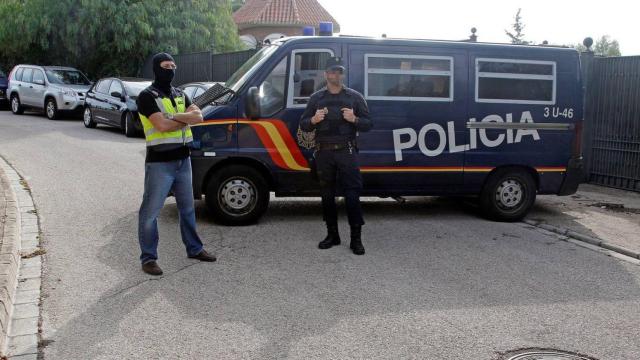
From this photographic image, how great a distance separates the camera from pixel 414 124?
8281 mm

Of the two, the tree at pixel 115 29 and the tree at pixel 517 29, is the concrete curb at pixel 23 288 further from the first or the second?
the tree at pixel 517 29

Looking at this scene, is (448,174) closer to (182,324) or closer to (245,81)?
(245,81)

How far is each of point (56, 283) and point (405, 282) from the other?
2917 millimetres

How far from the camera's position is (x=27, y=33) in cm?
2850

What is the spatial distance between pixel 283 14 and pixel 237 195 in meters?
36.0

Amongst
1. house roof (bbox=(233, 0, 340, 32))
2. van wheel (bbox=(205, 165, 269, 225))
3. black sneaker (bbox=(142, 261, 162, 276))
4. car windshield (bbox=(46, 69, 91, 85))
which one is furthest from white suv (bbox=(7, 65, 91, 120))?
house roof (bbox=(233, 0, 340, 32))

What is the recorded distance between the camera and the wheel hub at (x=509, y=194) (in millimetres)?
8703

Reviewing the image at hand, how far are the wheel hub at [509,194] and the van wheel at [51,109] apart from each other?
689 inches

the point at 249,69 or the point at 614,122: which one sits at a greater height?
the point at 249,69

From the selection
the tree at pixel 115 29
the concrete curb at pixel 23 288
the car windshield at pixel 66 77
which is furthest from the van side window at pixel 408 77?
the tree at pixel 115 29

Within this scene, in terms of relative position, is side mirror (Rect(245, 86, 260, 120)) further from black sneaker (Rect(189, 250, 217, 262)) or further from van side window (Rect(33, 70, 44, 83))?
van side window (Rect(33, 70, 44, 83))

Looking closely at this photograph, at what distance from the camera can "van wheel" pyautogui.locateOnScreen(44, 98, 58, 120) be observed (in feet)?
73.7

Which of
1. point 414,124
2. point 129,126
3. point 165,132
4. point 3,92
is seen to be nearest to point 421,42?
point 414,124

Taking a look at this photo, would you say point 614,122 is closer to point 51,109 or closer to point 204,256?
point 204,256
